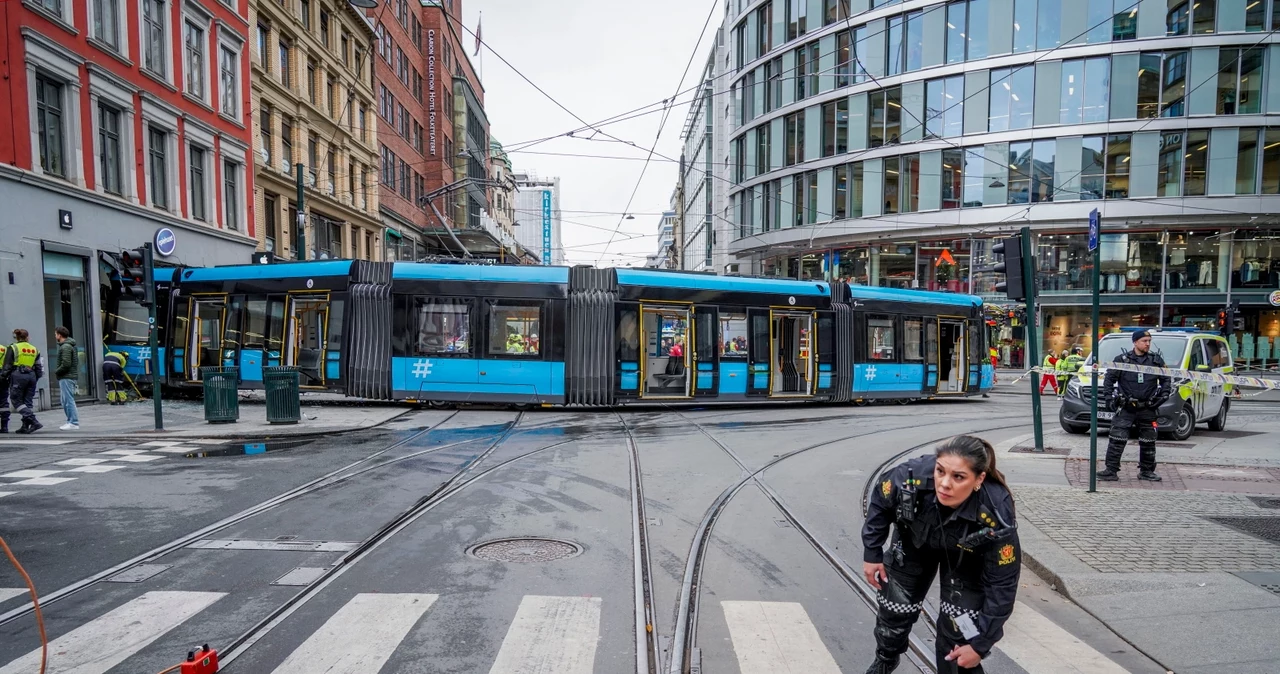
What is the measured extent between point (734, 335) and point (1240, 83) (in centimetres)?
3063

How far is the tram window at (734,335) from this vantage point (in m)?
16.9

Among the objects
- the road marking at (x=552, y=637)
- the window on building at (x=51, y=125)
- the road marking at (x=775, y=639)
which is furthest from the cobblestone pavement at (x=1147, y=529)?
the window on building at (x=51, y=125)

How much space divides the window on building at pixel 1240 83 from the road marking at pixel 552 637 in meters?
39.4

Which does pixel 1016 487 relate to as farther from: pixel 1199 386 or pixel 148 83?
pixel 148 83

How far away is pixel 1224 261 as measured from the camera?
1320 inches

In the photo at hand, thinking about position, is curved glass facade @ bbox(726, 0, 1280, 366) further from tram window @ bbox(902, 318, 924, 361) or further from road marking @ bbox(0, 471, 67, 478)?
road marking @ bbox(0, 471, 67, 478)

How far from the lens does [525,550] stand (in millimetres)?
6137

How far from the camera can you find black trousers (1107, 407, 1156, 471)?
897cm

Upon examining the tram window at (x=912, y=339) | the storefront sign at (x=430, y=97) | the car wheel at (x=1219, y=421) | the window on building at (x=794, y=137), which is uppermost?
the storefront sign at (x=430, y=97)

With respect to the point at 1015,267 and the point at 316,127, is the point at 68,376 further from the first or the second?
the point at 316,127

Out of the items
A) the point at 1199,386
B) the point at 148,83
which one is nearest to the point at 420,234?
the point at 148,83

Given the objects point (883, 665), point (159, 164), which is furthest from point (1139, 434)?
point (159, 164)

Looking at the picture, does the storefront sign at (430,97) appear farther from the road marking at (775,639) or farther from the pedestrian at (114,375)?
the road marking at (775,639)

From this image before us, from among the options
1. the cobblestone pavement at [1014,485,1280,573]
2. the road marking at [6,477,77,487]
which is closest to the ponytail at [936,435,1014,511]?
the cobblestone pavement at [1014,485,1280,573]
